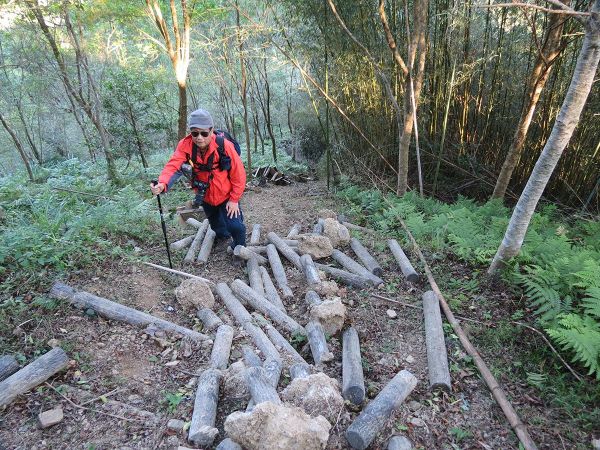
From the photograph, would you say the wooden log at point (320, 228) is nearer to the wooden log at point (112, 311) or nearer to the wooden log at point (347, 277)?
the wooden log at point (347, 277)

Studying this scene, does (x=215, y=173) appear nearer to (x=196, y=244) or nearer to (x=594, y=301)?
(x=196, y=244)

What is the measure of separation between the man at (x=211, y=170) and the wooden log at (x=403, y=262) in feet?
6.70

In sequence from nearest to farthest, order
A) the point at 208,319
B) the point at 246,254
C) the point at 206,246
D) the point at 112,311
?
the point at 112,311 < the point at 208,319 < the point at 246,254 < the point at 206,246

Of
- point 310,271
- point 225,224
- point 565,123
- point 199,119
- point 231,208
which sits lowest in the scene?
point 310,271

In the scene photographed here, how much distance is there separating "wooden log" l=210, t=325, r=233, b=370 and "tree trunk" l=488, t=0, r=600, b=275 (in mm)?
2907

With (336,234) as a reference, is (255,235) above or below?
below

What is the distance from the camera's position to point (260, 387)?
2.30m

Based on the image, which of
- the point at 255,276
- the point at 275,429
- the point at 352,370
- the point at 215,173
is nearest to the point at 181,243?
the point at 215,173

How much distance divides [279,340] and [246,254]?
1.66m

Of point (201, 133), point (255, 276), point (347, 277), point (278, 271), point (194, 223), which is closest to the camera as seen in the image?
point (201, 133)

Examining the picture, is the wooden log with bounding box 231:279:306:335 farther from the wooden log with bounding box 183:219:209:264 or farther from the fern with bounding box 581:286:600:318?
the fern with bounding box 581:286:600:318

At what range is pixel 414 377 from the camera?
251 cm

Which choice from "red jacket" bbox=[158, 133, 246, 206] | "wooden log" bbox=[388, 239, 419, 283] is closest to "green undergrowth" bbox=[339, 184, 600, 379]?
"wooden log" bbox=[388, 239, 419, 283]

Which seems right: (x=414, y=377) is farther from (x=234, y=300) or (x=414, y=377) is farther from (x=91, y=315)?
(x=91, y=315)
